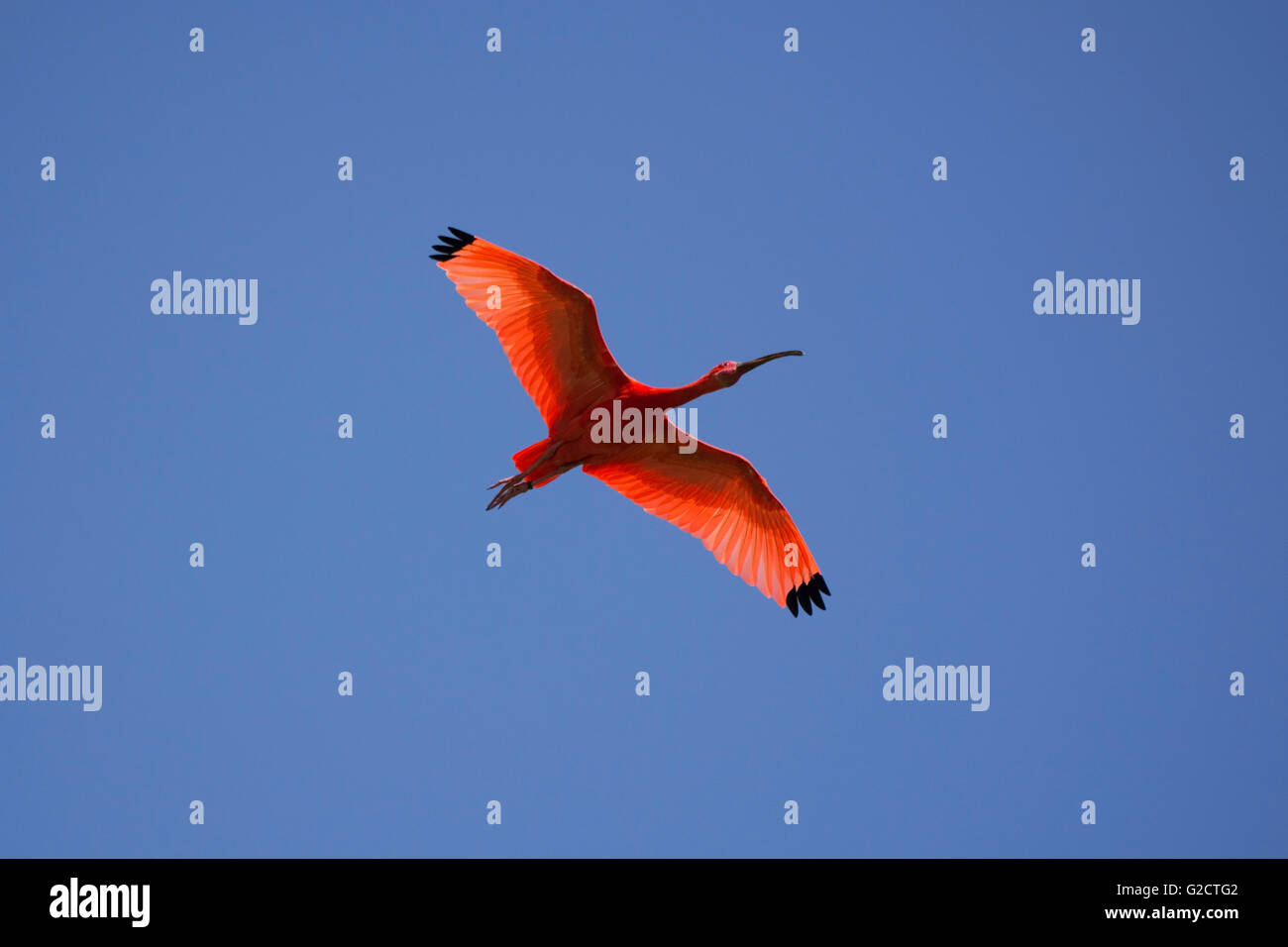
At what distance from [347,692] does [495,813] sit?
3.25 meters

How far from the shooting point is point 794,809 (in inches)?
786

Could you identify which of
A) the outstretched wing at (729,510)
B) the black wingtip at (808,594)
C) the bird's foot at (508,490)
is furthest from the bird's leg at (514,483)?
the black wingtip at (808,594)

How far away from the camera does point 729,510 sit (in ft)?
58.7

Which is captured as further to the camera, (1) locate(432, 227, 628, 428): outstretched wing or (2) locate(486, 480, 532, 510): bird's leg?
(2) locate(486, 480, 532, 510): bird's leg

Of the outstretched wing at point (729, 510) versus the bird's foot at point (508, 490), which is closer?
the bird's foot at point (508, 490)

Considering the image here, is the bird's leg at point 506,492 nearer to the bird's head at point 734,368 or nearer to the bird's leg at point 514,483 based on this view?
the bird's leg at point 514,483

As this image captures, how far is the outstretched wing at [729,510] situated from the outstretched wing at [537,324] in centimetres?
132

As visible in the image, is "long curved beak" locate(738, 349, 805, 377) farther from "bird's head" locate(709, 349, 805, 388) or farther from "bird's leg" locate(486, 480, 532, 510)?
"bird's leg" locate(486, 480, 532, 510)

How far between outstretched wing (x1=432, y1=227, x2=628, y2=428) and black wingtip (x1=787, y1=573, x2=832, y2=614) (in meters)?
3.88

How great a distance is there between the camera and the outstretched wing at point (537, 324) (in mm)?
15989

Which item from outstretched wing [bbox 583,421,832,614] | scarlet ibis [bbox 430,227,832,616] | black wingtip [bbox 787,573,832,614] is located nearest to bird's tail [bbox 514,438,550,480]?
scarlet ibis [bbox 430,227,832,616]

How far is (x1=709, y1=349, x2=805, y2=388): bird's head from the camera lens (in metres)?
15.6

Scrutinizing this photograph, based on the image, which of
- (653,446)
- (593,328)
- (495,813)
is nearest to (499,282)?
(593,328)

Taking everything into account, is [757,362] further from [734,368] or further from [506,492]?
[506,492]
